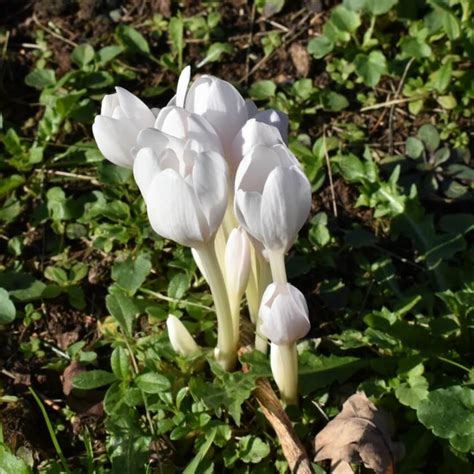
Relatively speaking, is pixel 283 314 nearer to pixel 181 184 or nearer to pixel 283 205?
pixel 283 205

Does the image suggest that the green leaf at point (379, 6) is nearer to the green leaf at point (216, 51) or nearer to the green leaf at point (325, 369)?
the green leaf at point (216, 51)

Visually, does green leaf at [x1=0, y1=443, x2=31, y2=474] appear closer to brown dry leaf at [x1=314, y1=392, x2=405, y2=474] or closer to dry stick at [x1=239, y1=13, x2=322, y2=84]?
brown dry leaf at [x1=314, y1=392, x2=405, y2=474]

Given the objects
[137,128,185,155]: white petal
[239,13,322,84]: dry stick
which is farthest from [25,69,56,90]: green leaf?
[137,128,185,155]: white petal

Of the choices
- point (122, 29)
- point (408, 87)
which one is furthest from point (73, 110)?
point (408, 87)

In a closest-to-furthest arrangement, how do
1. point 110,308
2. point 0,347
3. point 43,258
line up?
point 110,308 → point 0,347 → point 43,258

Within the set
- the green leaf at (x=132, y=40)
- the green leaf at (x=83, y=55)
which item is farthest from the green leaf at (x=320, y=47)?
the green leaf at (x=83, y=55)

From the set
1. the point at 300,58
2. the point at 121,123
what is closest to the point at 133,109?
the point at 121,123

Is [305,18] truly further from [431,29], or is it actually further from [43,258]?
[43,258]
